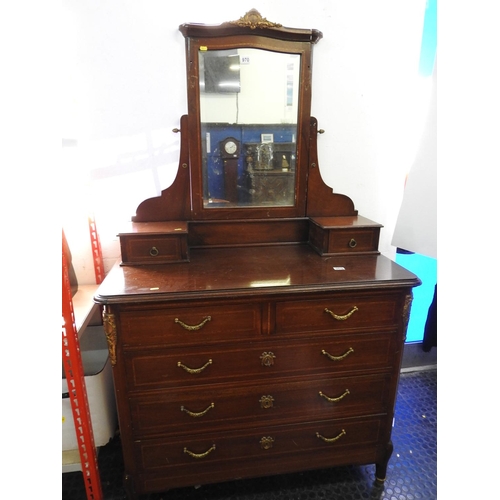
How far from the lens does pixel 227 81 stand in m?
1.50

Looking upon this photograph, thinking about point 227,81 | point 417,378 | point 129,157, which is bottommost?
point 417,378

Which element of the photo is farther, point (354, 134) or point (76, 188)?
point (354, 134)

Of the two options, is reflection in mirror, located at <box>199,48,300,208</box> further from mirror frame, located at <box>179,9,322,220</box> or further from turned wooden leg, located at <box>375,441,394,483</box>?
turned wooden leg, located at <box>375,441,394,483</box>

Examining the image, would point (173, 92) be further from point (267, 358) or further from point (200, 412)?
point (200, 412)

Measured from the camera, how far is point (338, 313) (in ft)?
4.27

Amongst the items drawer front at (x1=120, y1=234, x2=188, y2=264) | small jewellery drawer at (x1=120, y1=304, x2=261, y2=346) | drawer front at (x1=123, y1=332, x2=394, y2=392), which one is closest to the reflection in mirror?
drawer front at (x1=120, y1=234, x2=188, y2=264)

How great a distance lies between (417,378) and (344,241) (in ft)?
4.30

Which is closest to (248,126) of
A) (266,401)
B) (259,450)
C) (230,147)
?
(230,147)

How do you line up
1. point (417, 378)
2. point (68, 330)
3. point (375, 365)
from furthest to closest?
point (417, 378)
point (375, 365)
point (68, 330)

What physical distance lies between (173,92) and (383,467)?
195 cm

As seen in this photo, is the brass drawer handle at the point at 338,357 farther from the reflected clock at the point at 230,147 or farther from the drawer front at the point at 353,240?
the reflected clock at the point at 230,147
